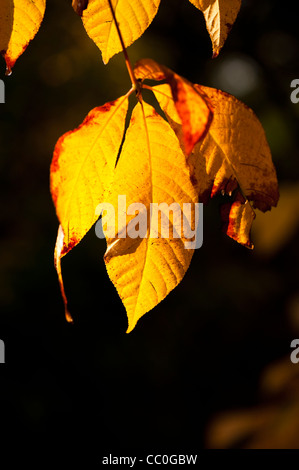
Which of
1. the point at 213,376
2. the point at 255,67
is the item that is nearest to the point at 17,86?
the point at 255,67

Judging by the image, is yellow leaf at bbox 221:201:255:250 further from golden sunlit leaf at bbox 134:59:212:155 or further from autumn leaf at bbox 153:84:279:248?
golden sunlit leaf at bbox 134:59:212:155

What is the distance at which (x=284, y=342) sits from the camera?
3.28 m

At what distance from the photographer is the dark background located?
286 cm

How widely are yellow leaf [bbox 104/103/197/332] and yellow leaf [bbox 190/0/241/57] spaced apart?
11 cm

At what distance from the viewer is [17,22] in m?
0.54

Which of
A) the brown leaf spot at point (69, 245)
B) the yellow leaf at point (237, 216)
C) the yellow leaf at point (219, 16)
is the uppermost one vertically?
the yellow leaf at point (219, 16)

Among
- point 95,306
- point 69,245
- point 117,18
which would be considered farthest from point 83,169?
point 95,306

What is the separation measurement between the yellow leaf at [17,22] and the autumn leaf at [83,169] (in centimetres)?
12

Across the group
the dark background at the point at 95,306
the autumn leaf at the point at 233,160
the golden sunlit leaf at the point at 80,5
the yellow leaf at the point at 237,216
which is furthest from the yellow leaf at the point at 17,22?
the dark background at the point at 95,306

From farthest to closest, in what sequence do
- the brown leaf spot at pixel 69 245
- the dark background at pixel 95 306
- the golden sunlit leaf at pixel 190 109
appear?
the dark background at pixel 95 306 → the brown leaf spot at pixel 69 245 → the golden sunlit leaf at pixel 190 109

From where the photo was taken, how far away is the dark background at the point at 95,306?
9.37 ft

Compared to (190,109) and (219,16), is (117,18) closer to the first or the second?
(219,16)

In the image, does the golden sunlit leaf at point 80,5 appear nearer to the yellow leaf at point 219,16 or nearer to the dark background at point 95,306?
the yellow leaf at point 219,16
